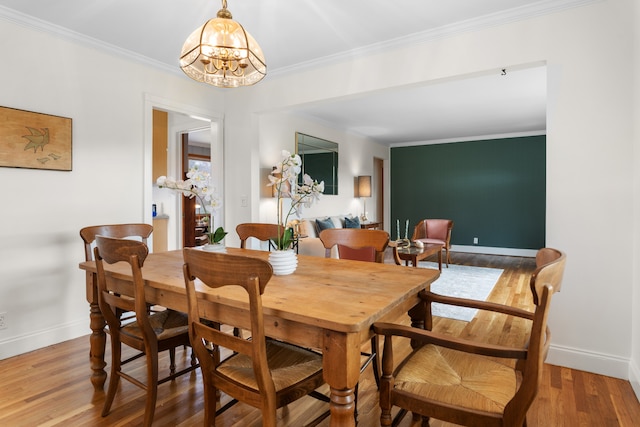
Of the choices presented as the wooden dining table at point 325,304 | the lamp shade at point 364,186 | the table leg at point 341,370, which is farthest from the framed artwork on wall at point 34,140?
the lamp shade at point 364,186

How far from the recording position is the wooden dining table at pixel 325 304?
3.84 feet

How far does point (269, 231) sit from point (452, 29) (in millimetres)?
2055

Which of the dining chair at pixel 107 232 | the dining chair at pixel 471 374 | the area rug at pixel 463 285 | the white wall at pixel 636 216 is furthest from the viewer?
the area rug at pixel 463 285

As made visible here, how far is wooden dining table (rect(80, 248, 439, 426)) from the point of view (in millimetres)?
1171

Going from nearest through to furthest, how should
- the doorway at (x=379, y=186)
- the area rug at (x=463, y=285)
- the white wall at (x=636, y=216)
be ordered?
the white wall at (x=636, y=216), the area rug at (x=463, y=285), the doorway at (x=379, y=186)

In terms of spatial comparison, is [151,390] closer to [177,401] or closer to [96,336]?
[177,401]

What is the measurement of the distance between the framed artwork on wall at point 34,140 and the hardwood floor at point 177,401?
138 cm

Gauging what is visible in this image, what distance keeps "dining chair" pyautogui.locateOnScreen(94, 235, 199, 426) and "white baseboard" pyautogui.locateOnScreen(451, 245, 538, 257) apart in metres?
6.95

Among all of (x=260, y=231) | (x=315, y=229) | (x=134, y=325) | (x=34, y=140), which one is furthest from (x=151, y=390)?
(x=315, y=229)

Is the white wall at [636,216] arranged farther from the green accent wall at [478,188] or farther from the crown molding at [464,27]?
the green accent wall at [478,188]

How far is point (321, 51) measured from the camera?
10.8ft

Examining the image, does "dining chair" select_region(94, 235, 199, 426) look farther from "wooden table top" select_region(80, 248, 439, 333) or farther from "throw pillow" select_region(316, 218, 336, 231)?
"throw pillow" select_region(316, 218, 336, 231)

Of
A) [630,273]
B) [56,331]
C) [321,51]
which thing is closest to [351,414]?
[630,273]

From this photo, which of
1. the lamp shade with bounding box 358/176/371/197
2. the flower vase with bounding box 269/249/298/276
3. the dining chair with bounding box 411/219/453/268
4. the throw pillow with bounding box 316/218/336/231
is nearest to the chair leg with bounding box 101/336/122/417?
the flower vase with bounding box 269/249/298/276
